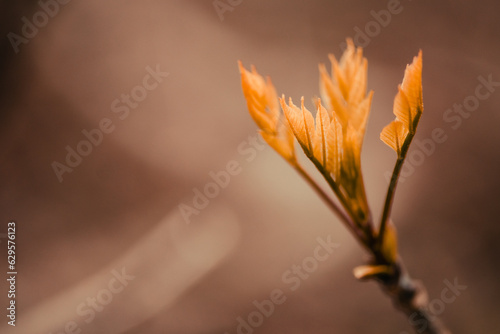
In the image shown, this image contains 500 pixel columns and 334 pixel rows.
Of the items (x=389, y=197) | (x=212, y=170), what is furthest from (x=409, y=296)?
(x=212, y=170)

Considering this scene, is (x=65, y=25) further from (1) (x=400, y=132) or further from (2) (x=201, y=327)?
(1) (x=400, y=132)

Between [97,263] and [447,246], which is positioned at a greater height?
[97,263]

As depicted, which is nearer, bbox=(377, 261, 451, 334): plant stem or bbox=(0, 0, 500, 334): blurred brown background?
bbox=(377, 261, 451, 334): plant stem

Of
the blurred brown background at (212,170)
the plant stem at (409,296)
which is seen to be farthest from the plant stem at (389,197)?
the blurred brown background at (212,170)

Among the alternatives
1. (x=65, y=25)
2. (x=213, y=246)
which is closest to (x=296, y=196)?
(x=213, y=246)

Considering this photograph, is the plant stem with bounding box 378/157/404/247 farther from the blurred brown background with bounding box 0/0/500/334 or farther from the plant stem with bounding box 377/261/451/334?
the blurred brown background with bounding box 0/0/500/334

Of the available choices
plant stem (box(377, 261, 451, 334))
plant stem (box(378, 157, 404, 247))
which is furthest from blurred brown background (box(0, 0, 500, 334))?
plant stem (box(378, 157, 404, 247))

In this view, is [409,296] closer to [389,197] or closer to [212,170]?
[389,197]

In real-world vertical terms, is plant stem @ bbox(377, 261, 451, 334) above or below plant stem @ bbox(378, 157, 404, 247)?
below
